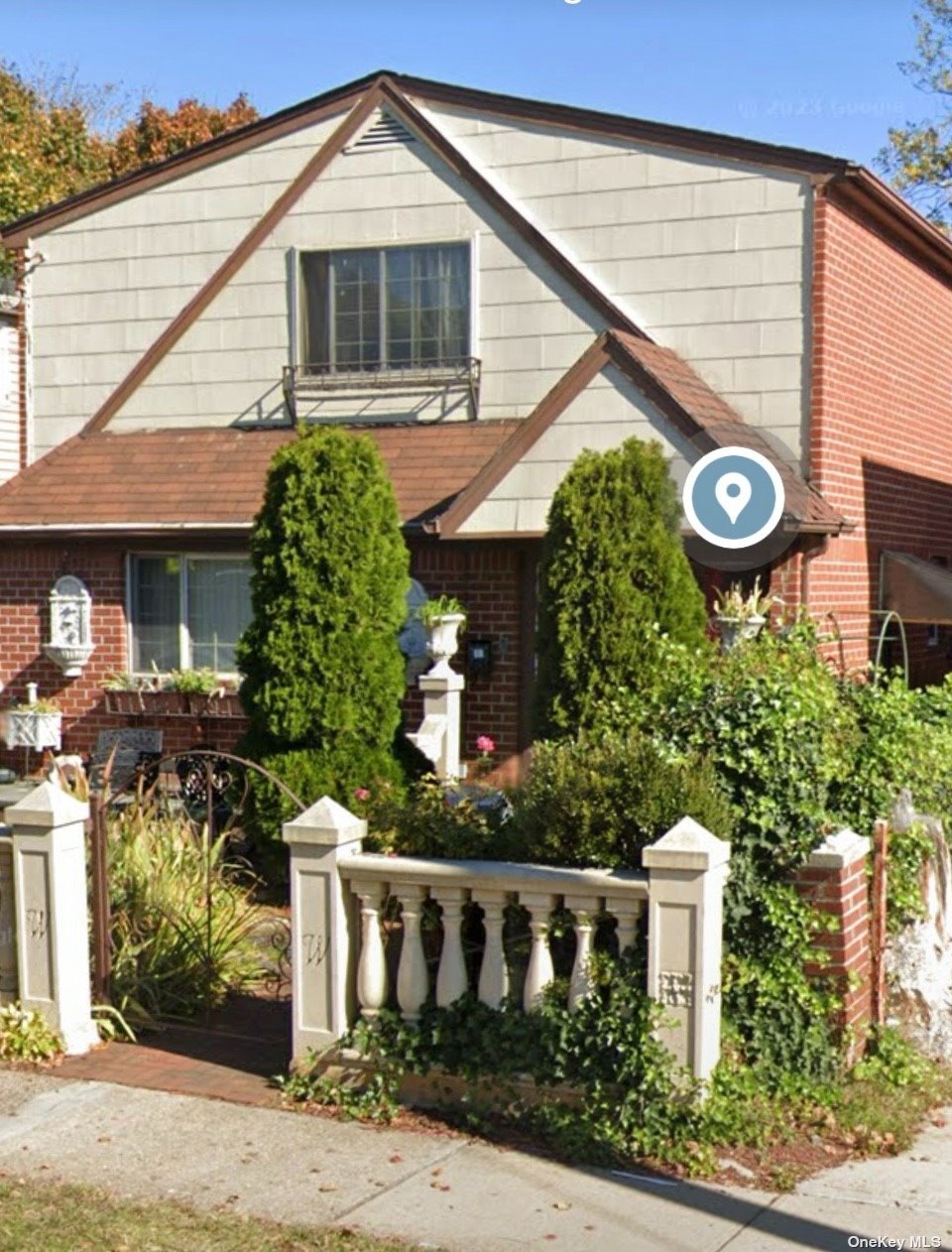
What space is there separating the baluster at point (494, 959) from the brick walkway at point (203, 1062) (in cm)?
109

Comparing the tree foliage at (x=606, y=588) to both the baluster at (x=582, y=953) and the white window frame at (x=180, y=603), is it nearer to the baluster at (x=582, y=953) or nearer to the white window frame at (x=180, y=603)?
the baluster at (x=582, y=953)

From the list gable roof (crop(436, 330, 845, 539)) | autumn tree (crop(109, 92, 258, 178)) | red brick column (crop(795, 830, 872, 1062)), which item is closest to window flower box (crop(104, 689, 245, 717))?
gable roof (crop(436, 330, 845, 539))

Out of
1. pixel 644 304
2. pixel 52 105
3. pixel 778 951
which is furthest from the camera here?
pixel 52 105

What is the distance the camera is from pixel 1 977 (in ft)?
25.9

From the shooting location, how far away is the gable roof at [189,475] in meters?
14.6

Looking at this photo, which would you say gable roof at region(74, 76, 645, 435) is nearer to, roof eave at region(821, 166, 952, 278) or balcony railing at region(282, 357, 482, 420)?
balcony railing at region(282, 357, 482, 420)

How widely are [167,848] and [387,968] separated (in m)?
2.21

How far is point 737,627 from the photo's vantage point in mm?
11297

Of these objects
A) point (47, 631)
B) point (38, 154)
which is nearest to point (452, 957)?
point (47, 631)

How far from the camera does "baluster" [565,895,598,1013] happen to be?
263 inches

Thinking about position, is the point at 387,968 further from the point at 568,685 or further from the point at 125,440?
the point at 125,440

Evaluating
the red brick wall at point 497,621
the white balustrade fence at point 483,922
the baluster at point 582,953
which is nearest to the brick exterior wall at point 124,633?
the red brick wall at point 497,621

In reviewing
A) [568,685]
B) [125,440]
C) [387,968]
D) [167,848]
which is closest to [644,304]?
[568,685]

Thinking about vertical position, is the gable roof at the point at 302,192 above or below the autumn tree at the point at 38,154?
below
